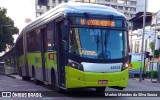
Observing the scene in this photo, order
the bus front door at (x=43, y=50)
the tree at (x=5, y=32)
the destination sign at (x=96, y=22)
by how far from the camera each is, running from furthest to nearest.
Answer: the tree at (x=5, y=32) < the bus front door at (x=43, y=50) < the destination sign at (x=96, y=22)

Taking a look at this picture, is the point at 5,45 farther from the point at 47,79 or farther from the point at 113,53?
the point at 113,53

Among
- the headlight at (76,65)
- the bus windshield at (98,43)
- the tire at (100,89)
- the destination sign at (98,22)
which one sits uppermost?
the destination sign at (98,22)

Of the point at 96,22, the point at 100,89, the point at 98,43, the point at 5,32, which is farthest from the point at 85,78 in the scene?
the point at 5,32

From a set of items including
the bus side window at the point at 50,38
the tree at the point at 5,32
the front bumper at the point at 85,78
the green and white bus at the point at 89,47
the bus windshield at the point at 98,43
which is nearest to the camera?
the front bumper at the point at 85,78

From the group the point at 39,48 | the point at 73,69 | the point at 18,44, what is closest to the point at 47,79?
the point at 39,48

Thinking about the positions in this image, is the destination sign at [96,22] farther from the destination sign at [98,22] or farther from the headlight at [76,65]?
the headlight at [76,65]

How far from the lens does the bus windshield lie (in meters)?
14.4

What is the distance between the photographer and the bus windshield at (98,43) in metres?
14.4

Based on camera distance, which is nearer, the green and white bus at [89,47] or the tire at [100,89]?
the green and white bus at [89,47]

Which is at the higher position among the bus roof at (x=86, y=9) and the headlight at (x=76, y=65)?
the bus roof at (x=86, y=9)

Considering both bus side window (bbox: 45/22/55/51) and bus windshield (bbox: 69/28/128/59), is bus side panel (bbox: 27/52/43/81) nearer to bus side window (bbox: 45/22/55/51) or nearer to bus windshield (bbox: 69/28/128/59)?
bus side window (bbox: 45/22/55/51)

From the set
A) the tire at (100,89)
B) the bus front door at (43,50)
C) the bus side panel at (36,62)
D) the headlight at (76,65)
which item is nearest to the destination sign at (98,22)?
the headlight at (76,65)

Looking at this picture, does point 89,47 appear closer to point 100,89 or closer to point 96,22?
point 96,22

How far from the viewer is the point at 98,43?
1463 cm
